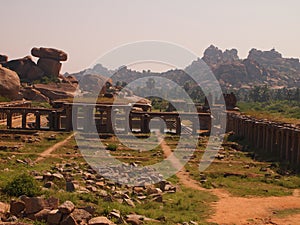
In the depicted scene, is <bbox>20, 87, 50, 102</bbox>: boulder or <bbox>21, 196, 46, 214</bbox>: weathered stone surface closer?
<bbox>21, 196, 46, 214</bbox>: weathered stone surface

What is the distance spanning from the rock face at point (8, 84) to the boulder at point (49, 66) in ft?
89.0

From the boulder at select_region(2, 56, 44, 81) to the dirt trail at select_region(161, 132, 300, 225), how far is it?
78.6 meters

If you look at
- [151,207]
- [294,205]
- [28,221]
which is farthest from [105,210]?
[294,205]

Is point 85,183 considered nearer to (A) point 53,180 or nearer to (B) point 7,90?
(A) point 53,180

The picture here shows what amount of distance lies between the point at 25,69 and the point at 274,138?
73363mm

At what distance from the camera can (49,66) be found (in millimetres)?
96438

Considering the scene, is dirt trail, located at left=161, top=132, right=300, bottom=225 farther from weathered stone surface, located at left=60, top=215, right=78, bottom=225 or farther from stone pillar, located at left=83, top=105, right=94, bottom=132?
stone pillar, located at left=83, top=105, right=94, bottom=132

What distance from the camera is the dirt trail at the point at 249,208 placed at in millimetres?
15617

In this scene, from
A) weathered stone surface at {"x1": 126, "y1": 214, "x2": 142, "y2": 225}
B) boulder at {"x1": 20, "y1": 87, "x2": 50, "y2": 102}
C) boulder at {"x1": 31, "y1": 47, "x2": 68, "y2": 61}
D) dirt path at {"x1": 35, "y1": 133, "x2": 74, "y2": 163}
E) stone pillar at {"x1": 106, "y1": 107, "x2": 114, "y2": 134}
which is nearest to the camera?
weathered stone surface at {"x1": 126, "y1": 214, "x2": 142, "y2": 225}

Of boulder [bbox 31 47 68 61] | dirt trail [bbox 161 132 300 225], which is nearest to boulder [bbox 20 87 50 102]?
boulder [bbox 31 47 68 61]

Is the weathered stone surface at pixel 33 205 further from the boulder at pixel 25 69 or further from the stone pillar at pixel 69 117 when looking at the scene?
the boulder at pixel 25 69

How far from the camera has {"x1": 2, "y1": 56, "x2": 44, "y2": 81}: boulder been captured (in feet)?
313

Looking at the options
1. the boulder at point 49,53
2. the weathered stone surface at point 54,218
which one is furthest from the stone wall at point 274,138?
the boulder at point 49,53

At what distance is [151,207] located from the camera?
15758 millimetres
